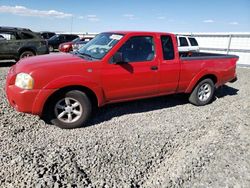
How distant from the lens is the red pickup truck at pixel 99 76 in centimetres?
395

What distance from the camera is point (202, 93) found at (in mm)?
6145

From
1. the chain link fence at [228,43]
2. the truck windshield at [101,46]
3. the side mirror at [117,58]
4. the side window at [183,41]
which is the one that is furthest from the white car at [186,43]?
the side mirror at [117,58]

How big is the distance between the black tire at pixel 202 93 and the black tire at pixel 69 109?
9.45 feet

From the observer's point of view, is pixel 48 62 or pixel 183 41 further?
pixel 183 41

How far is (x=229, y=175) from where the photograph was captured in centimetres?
315

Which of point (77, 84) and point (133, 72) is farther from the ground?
point (133, 72)

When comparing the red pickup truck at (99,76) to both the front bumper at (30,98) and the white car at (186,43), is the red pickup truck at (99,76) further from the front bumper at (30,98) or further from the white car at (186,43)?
the white car at (186,43)

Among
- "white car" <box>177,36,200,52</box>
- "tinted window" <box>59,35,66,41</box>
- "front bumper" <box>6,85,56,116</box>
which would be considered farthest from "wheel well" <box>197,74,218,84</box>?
"tinted window" <box>59,35,66,41</box>

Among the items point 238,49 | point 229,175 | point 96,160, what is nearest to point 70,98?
point 96,160

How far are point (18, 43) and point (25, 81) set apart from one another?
307 inches

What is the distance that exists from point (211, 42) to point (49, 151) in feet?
54.2

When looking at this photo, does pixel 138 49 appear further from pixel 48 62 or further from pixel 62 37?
pixel 62 37

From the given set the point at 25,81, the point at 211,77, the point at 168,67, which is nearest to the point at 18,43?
the point at 25,81

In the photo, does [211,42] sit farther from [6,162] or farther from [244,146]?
[6,162]
